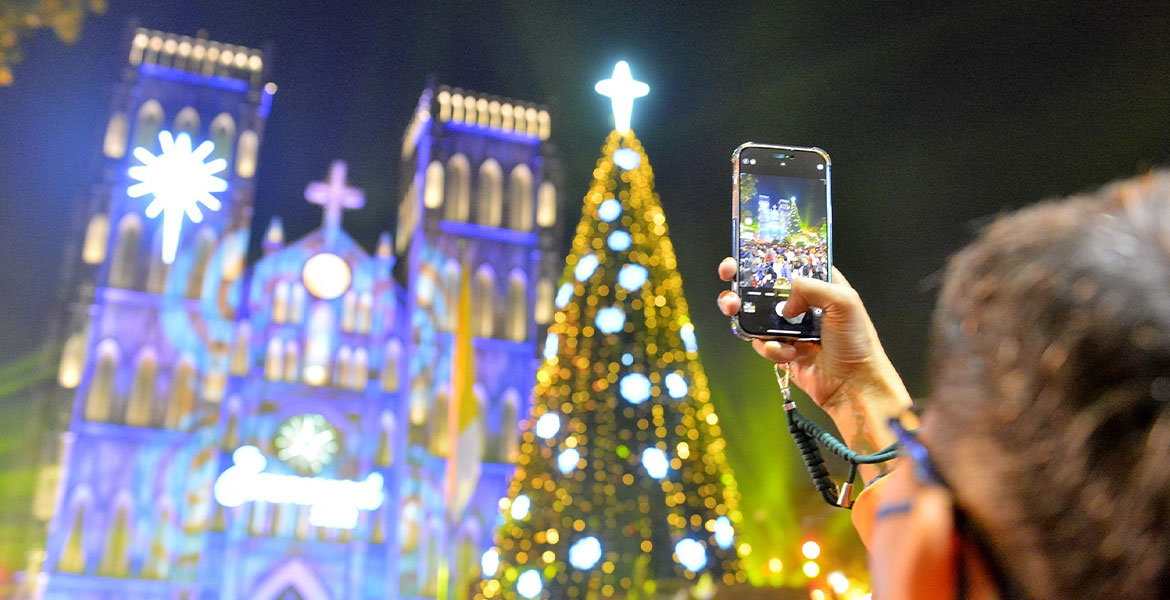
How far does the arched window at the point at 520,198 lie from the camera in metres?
29.9

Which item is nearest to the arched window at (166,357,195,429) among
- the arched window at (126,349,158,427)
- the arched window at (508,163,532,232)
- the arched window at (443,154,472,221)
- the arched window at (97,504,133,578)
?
the arched window at (126,349,158,427)

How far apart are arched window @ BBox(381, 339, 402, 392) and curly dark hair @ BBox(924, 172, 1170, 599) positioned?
27.0 m

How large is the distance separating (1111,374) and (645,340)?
36.8 ft

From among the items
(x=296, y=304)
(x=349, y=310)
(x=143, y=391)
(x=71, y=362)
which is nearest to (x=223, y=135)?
(x=296, y=304)

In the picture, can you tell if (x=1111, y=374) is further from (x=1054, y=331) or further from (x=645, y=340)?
(x=645, y=340)

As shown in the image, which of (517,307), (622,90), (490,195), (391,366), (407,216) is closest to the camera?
(622,90)

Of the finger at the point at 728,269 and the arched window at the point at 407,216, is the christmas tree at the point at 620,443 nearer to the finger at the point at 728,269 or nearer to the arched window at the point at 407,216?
the finger at the point at 728,269

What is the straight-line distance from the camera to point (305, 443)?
84.5ft

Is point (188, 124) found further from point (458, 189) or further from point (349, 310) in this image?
point (458, 189)

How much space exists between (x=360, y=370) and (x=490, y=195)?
22.5 feet

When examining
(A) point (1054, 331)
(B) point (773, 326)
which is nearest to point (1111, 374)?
(A) point (1054, 331)

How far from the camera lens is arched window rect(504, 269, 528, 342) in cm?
2869

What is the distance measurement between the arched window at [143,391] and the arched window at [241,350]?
2.03 m

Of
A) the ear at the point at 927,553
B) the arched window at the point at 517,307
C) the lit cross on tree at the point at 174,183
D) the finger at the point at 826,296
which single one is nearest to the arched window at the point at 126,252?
the lit cross on tree at the point at 174,183
